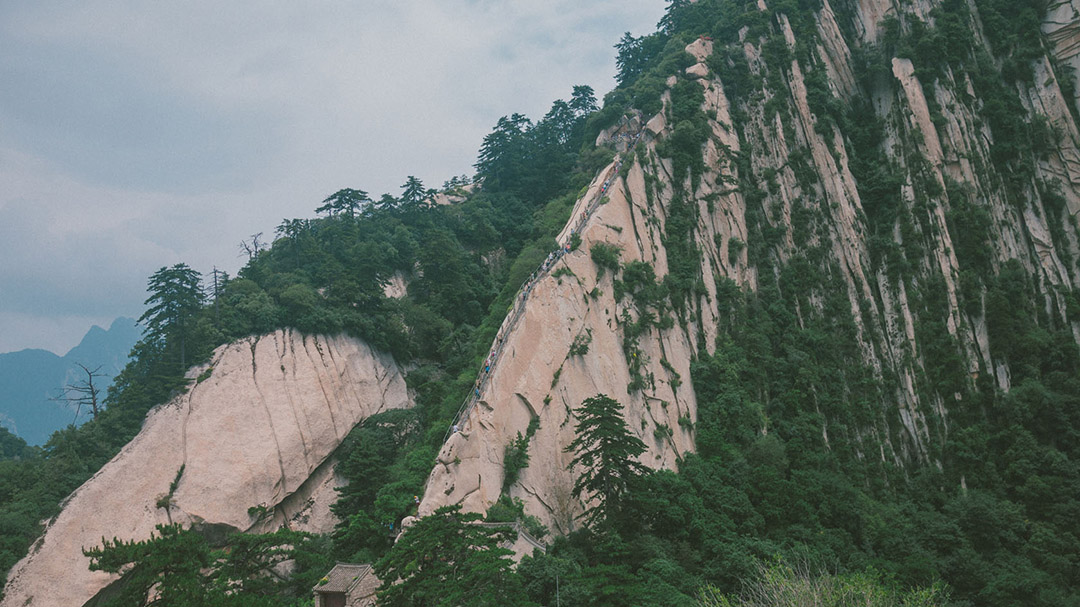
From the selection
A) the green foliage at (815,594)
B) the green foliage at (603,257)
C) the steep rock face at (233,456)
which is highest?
the green foliage at (603,257)

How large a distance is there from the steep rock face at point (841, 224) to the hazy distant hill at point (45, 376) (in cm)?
11610

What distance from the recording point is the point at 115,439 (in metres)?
29.7

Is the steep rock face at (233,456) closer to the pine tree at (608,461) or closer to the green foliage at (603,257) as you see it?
the green foliage at (603,257)

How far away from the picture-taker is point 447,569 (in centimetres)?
1647

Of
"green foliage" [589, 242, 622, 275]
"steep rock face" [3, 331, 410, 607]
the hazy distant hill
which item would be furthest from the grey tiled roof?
the hazy distant hill

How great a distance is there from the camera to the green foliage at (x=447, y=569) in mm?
15719

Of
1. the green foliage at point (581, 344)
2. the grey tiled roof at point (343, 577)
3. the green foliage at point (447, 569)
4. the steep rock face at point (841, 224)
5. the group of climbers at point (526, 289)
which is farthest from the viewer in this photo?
the steep rock face at point (841, 224)

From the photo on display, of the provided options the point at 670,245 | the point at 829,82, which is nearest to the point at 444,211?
the point at 670,245

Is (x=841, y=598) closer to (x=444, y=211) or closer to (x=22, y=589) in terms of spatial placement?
(x=22, y=589)

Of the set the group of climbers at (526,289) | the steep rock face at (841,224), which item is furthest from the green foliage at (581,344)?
the group of climbers at (526,289)

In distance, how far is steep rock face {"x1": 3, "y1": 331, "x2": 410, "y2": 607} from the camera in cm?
2584

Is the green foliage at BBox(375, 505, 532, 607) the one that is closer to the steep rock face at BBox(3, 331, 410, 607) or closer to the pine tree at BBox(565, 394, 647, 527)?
the pine tree at BBox(565, 394, 647, 527)

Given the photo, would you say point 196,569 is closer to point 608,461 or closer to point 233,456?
point 233,456

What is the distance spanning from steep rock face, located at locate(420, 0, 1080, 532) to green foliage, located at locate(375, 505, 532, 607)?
38.6 feet
